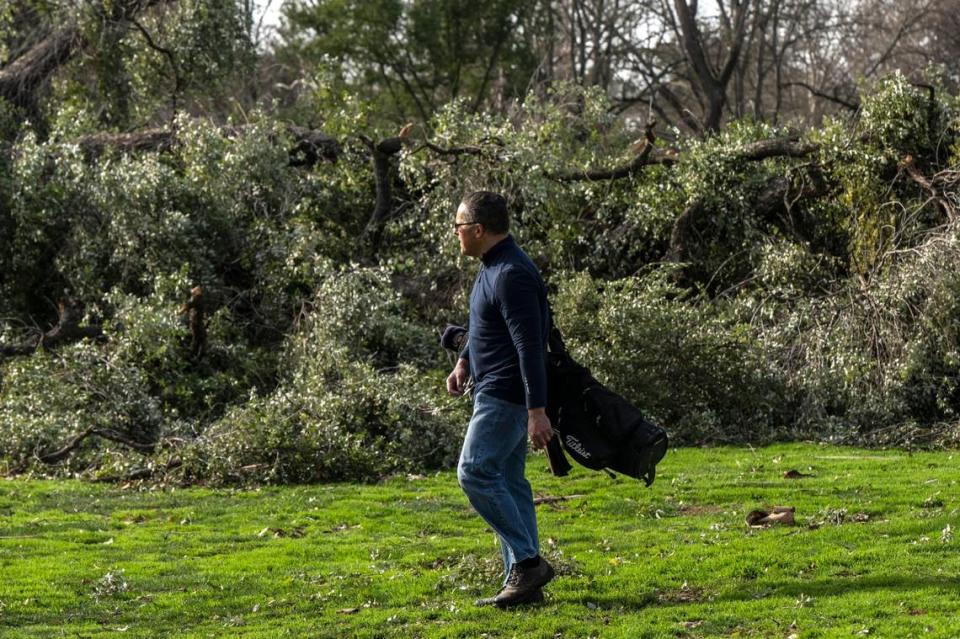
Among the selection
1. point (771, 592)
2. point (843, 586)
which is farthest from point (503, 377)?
point (843, 586)

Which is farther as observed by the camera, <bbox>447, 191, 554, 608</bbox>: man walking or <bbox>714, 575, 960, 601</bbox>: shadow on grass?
<bbox>714, 575, 960, 601</bbox>: shadow on grass

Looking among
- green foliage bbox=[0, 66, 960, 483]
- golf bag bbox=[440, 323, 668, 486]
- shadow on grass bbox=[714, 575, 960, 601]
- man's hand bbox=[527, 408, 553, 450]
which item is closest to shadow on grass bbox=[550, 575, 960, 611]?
shadow on grass bbox=[714, 575, 960, 601]

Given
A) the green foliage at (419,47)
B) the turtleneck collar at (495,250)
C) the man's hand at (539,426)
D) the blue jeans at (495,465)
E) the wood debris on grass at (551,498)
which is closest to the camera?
the man's hand at (539,426)

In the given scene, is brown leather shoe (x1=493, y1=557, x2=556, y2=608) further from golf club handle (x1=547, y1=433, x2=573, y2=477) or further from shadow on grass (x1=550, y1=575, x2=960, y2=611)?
golf club handle (x1=547, y1=433, x2=573, y2=477)

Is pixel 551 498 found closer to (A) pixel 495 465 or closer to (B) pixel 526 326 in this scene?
(A) pixel 495 465

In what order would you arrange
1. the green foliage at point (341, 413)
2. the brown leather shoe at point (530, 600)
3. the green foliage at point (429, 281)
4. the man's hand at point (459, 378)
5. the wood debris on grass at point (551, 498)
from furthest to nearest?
the green foliage at point (429, 281) < the green foliage at point (341, 413) < the wood debris on grass at point (551, 498) < the man's hand at point (459, 378) < the brown leather shoe at point (530, 600)

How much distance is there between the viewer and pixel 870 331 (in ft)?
45.6

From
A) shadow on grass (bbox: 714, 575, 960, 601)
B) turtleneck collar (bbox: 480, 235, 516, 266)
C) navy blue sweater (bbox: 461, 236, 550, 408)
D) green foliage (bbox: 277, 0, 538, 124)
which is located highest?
green foliage (bbox: 277, 0, 538, 124)

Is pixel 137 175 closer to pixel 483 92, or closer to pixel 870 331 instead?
pixel 870 331

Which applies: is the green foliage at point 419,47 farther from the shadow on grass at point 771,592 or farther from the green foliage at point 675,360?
the shadow on grass at point 771,592

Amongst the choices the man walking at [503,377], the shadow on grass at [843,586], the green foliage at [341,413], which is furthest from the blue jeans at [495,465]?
the green foliage at [341,413]

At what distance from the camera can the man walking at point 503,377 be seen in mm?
6078

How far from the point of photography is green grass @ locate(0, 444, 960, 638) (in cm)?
630

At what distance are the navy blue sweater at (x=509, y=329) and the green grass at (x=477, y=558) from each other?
1.14m
